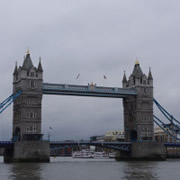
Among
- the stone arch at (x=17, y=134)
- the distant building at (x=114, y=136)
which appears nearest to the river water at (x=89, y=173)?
the stone arch at (x=17, y=134)

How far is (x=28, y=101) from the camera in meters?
87.8

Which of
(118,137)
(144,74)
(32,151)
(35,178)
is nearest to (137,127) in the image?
(144,74)

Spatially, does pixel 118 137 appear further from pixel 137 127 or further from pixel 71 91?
pixel 71 91

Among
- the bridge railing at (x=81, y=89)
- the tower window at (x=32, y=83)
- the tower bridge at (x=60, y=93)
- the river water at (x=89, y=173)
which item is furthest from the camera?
the bridge railing at (x=81, y=89)

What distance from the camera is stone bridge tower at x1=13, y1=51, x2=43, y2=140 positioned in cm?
8694

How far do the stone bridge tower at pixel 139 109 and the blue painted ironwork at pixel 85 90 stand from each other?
2616 millimetres

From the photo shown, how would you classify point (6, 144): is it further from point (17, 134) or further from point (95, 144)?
point (95, 144)

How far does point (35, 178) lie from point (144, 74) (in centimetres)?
6385

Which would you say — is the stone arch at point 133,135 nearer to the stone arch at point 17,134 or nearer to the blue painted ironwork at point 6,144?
the stone arch at point 17,134

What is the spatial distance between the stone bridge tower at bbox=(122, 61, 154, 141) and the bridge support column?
27.3 metres

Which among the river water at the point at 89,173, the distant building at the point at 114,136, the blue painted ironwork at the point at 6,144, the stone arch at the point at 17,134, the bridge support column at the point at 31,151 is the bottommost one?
the river water at the point at 89,173

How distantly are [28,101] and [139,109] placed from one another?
94.6ft

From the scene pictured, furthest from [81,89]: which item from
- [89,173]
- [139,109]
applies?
[89,173]

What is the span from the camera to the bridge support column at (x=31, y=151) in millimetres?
80312
